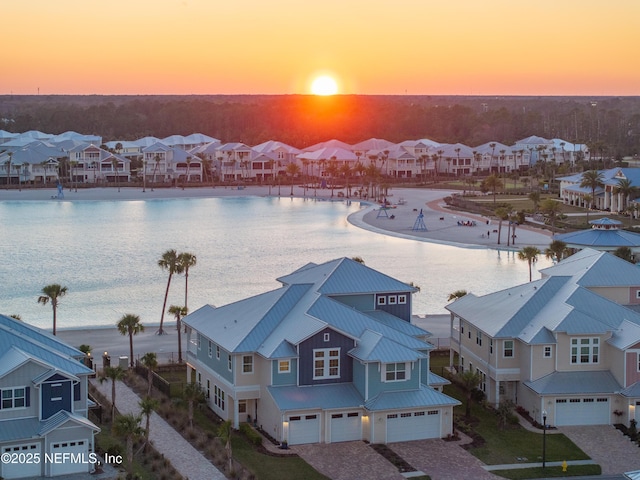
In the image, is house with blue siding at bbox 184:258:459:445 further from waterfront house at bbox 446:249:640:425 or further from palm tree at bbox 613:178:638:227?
palm tree at bbox 613:178:638:227

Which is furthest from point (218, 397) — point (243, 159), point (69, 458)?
point (243, 159)

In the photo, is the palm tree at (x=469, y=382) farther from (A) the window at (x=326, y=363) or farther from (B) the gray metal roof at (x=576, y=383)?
(A) the window at (x=326, y=363)

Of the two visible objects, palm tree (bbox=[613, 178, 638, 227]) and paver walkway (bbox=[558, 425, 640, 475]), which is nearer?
paver walkway (bbox=[558, 425, 640, 475])

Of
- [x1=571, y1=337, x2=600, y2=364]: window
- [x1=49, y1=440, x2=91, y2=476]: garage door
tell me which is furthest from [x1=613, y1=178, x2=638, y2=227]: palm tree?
[x1=49, y1=440, x2=91, y2=476]: garage door

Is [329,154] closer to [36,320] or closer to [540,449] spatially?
[36,320]

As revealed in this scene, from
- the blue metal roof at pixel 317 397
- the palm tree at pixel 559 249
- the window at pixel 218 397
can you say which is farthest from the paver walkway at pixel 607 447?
the palm tree at pixel 559 249
